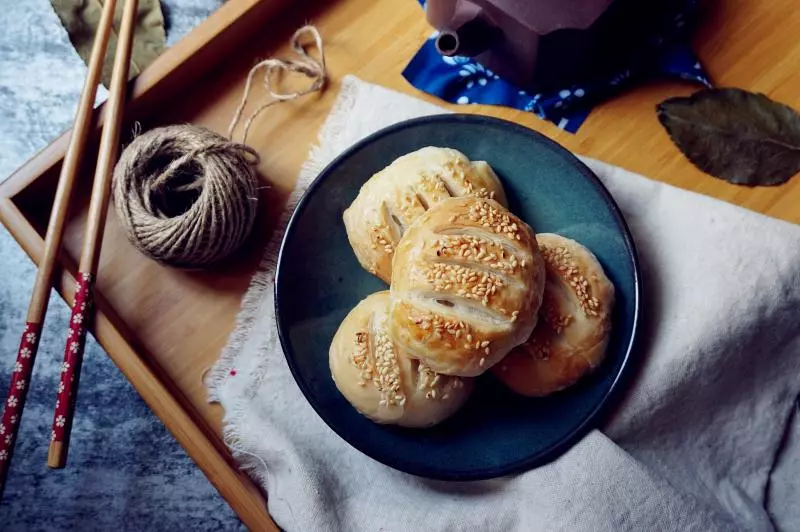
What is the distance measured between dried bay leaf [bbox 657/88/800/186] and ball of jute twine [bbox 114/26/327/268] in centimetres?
58

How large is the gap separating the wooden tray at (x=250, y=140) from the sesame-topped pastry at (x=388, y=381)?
0.22 meters

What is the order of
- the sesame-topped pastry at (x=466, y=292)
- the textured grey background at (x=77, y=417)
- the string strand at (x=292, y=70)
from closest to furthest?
the sesame-topped pastry at (x=466, y=292), the string strand at (x=292, y=70), the textured grey background at (x=77, y=417)

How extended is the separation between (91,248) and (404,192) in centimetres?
42

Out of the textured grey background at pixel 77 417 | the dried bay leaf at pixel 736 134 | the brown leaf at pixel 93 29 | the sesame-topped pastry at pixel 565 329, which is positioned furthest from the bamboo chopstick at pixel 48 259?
the dried bay leaf at pixel 736 134

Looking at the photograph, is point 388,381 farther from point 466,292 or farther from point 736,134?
point 736,134

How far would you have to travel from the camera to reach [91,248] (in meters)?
0.97

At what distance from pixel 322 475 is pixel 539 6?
2.09 feet

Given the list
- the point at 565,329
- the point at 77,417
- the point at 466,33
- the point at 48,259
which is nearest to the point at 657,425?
the point at 565,329

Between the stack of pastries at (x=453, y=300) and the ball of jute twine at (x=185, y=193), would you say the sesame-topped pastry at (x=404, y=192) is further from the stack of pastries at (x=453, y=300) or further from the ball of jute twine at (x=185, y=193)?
the ball of jute twine at (x=185, y=193)

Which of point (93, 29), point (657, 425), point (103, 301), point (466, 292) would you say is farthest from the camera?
point (93, 29)

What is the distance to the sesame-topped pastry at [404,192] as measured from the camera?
924 millimetres

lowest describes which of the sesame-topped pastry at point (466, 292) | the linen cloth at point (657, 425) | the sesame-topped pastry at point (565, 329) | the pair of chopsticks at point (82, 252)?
the linen cloth at point (657, 425)

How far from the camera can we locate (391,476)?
98cm

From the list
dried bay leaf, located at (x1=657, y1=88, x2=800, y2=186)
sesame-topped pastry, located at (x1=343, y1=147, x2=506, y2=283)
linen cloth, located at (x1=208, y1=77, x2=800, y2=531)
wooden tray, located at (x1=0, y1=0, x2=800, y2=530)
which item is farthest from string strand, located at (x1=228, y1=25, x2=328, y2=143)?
dried bay leaf, located at (x1=657, y1=88, x2=800, y2=186)
